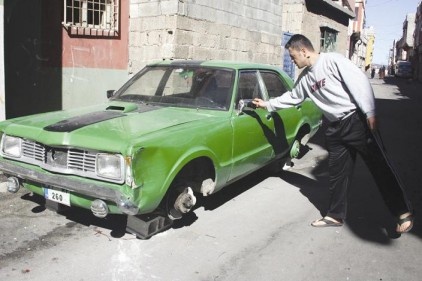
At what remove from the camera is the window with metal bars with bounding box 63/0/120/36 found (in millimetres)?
7539

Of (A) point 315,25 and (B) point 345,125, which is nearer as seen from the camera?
(B) point 345,125

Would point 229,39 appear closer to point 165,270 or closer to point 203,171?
point 203,171

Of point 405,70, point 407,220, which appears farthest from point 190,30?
point 405,70

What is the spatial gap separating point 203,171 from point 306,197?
1.63m

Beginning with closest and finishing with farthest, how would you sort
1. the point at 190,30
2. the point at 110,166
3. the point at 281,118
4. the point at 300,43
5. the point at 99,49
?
the point at 110,166 < the point at 300,43 < the point at 281,118 < the point at 99,49 < the point at 190,30

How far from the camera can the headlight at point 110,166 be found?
316cm

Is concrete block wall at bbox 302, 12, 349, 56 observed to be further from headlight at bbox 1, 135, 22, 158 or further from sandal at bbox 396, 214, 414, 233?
headlight at bbox 1, 135, 22, 158

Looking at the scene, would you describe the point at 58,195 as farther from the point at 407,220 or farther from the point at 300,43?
the point at 407,220

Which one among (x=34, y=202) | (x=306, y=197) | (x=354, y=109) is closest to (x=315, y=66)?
(x=354, y=109)

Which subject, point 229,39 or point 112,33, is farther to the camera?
point 229,39

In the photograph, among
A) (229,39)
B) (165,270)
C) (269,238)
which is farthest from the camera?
(229,39)

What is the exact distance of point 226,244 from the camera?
12.1 ft

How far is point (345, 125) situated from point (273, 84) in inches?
69.0

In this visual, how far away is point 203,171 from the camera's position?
13.2ft
